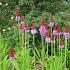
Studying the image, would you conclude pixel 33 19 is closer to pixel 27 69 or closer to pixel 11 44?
pixel 11 44

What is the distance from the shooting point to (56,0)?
301 inches

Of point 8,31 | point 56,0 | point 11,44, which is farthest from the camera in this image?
point 56,0

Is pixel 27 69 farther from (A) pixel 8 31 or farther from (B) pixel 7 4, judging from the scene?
(B) pixel 7 4

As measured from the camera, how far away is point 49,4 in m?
7.34

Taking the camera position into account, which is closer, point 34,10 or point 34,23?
point 34,23

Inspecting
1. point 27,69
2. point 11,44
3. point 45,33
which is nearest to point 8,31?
point 11,44

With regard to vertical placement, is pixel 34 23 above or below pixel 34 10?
below

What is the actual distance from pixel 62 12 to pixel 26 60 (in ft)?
8.89

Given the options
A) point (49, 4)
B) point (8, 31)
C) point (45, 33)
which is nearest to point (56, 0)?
point (49, 4)

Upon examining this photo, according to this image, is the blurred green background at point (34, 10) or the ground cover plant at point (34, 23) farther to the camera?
the blurred green background at point (34, 10)

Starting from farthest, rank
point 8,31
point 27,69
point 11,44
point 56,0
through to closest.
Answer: point 56,0 → point 8,31 → point 11,44 → point 27,69

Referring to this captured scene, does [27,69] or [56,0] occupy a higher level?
[56,0]

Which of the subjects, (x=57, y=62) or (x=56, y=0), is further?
(x=56, y=0)

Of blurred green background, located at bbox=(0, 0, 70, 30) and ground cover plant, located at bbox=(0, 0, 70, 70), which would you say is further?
blurred green background, located at bbox=(0, 0, 70, 30)
